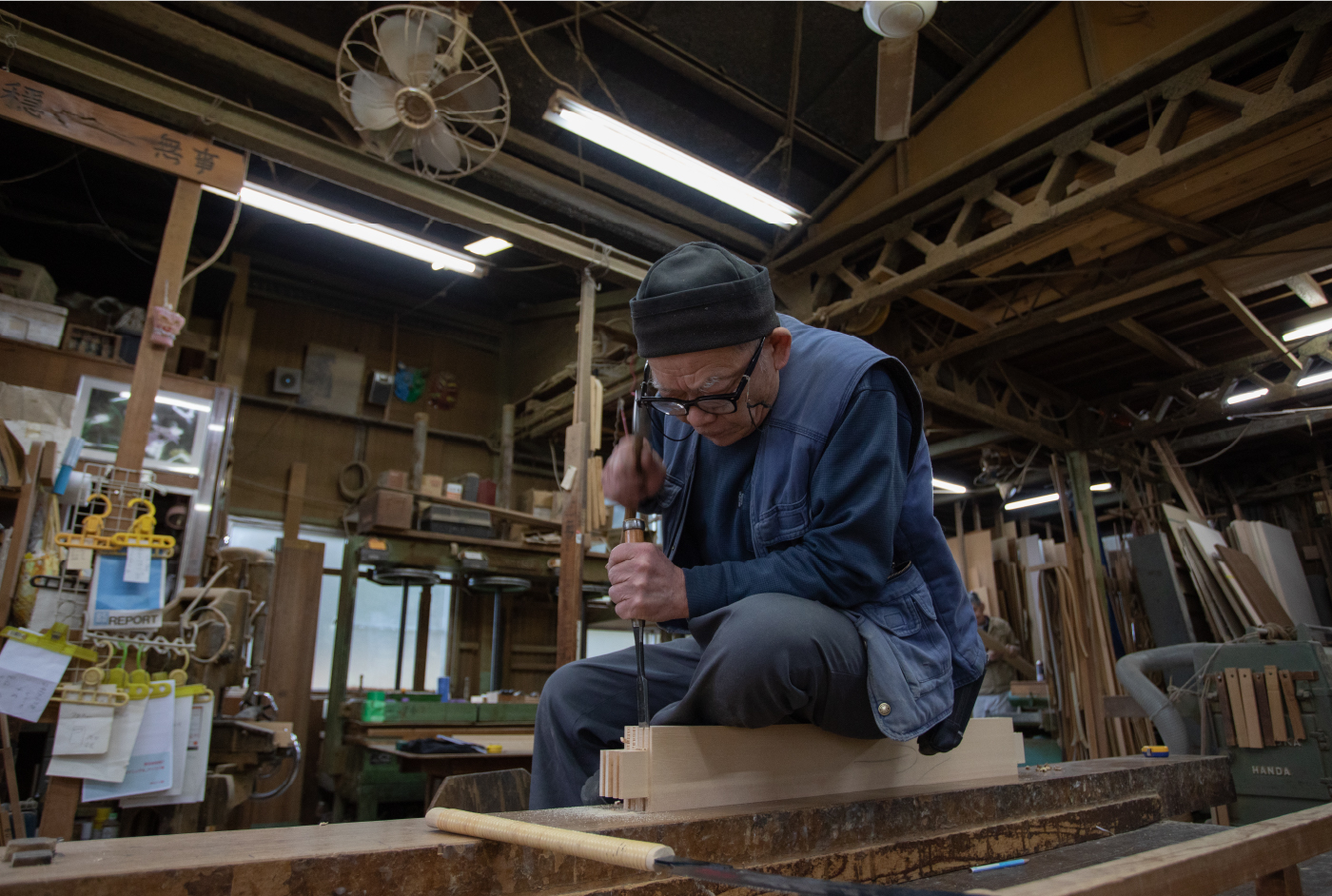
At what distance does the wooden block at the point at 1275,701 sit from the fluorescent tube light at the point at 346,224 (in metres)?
6.55

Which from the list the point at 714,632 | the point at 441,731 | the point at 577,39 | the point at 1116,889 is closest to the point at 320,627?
the point at 441,731

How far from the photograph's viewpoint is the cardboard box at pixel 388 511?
292 inches

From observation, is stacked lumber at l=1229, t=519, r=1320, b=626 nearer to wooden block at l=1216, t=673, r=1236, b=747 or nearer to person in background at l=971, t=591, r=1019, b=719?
person in background at l=971, t=591, r=1019, b=719

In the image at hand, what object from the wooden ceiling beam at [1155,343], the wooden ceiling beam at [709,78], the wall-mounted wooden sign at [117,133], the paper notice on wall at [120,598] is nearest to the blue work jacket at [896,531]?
the paper notice on wall at [120,598]

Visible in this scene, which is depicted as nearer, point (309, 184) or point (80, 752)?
point (80, 752)

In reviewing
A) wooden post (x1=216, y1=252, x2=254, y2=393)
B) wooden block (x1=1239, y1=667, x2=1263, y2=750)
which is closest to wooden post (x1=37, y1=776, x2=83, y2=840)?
wooden block (x1=1239, y1=667, x2=1263, y2=750)

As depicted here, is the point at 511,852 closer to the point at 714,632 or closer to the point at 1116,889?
the point at 714,632

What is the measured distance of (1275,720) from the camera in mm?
3434

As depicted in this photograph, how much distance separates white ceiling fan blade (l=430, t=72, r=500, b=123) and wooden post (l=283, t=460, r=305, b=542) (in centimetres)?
583

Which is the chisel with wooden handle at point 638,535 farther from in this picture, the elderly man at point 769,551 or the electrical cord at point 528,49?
the electrical cord at point 528,49

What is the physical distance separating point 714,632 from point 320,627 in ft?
30.8

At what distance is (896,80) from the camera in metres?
4.27

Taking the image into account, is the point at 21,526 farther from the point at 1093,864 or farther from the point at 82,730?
the point at 1093,864

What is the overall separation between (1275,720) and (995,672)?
16.5 ft
